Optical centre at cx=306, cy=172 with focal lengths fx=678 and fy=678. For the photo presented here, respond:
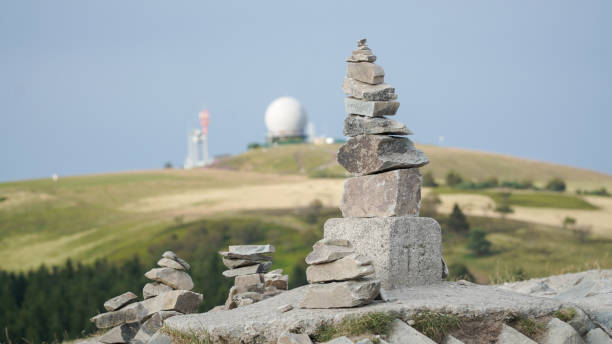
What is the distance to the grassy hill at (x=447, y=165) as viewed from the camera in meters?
68.9

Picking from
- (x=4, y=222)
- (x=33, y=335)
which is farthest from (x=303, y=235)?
(x=4, y=222)

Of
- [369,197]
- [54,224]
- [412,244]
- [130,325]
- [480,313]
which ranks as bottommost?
[54,224]

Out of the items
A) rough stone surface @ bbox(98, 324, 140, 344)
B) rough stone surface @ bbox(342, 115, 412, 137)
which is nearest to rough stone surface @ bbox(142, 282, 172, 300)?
rough stone surface @ bbox(98, 324, 140, 344)

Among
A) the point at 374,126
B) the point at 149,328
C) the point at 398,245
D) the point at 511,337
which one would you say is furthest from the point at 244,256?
the point at 511,337

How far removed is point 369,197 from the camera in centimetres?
1151

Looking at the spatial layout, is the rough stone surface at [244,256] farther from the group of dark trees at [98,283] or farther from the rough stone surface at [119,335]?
the group of dark trees at [98,283]

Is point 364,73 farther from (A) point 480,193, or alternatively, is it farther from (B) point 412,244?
(A) point 480,193

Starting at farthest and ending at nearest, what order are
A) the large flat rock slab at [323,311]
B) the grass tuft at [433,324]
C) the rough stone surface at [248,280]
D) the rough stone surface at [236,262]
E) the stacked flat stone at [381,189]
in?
the rough stone surface at [236,262]
the rough stone surface at [248,280]
the stacked flat stone at [381,189]
the grass tuft at [433,324]
the large flat rock slab at [323,311]

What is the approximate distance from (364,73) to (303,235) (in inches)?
1323

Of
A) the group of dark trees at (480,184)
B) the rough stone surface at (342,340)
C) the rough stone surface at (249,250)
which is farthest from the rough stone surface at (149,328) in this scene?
the group of dark trees at (480,184)

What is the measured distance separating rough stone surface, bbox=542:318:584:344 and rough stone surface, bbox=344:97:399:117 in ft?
14.2

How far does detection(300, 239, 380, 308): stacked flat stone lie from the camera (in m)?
9.38

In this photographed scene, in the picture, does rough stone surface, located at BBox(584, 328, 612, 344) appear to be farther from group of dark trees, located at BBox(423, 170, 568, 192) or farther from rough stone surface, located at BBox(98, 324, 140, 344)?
group of dark trees, located at BBox(423, 170, 568, 192)

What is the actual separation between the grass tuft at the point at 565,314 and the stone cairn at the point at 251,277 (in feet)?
16.0
